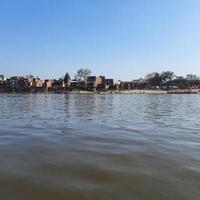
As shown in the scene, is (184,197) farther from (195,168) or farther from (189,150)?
(189,150)

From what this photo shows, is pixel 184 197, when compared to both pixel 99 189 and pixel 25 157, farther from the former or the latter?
pixel 25 157

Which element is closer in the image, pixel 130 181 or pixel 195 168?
pixel 130 181

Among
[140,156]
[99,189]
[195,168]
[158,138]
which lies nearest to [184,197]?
[99,189]

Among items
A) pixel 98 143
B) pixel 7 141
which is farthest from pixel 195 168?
pixel 7 141

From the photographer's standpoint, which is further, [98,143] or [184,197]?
[98,143]

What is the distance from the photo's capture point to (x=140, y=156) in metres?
11.1

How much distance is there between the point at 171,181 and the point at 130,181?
1.00 m

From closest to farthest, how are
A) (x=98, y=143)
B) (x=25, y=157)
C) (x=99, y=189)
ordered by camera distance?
1. (x=99, y=189)
2. (x=25, y=157)
3. (x=98, y=143)

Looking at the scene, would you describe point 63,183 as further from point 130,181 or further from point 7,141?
point 7,141

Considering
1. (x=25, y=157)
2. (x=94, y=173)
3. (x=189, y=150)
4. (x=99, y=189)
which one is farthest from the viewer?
(x=189, y=150)

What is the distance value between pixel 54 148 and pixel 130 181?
4.92 metres

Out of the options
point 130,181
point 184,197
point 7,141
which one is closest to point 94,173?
point 130,181

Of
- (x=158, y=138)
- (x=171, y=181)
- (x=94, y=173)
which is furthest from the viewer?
(x=158, y=138)

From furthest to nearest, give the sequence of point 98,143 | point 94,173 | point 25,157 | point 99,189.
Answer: point 98,143 → point 25,157 → point 94,173 → point 99,189
